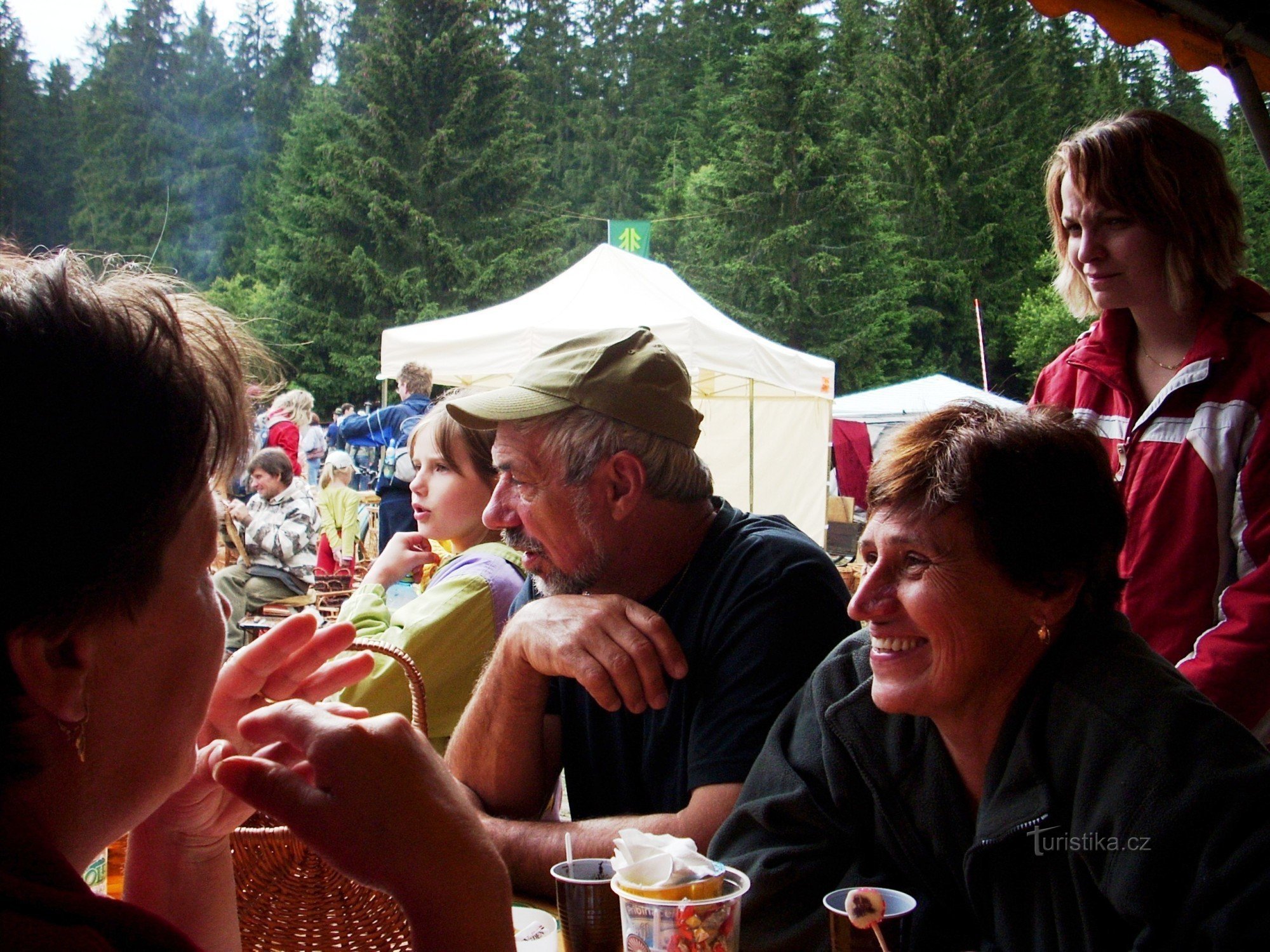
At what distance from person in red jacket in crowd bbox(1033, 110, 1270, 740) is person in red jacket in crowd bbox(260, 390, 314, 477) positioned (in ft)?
23.6

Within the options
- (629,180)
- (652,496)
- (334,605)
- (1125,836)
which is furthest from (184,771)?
(629,180)

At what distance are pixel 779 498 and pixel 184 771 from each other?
47.3 feet

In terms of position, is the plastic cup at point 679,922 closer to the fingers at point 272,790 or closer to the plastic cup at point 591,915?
the plastic cup at point 591,915

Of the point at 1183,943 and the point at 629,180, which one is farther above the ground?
the point at 629,180

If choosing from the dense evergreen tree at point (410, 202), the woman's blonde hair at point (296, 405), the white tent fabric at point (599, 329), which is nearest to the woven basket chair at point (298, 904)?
the white tent fabric at point (599, 329)

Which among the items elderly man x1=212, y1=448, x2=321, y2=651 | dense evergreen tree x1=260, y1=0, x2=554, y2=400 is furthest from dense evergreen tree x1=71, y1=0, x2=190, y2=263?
elderly man x1=212, y1=448, x2=321, y2=651

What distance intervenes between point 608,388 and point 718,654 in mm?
589

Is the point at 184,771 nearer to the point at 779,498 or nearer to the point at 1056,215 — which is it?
the point at 1056,215

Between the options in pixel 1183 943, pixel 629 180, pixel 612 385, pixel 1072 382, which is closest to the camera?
pixel 1183 943

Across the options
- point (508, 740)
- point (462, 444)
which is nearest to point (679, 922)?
point (508, 740)

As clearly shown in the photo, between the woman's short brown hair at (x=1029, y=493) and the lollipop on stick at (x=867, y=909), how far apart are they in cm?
52

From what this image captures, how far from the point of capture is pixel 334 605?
6.69 m

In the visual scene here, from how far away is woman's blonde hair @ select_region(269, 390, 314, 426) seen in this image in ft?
37.0

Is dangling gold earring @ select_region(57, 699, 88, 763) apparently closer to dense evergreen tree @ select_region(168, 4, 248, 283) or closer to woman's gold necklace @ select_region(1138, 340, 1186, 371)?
woman's gold necklace @ select_region(1138, 340, 1186, 371)
